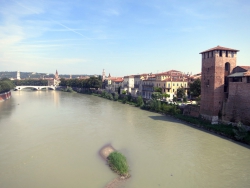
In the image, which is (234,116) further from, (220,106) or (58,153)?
(58,153)

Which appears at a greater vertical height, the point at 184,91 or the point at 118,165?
the point at 184,91

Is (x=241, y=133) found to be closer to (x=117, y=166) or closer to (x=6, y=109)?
(x=117, y=166)

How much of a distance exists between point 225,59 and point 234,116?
3438 mm

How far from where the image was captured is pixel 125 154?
9.41 m

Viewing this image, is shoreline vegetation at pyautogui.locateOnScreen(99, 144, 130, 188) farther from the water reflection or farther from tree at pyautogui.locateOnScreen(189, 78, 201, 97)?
the water reflection

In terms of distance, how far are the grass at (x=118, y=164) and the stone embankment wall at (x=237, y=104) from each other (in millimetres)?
7105

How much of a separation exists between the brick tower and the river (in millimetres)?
1752

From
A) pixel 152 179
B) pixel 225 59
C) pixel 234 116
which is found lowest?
pixel 152 179

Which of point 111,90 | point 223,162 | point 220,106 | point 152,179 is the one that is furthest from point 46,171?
point 111,90

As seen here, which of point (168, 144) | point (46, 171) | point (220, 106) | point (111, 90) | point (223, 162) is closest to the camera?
point (46, 171)

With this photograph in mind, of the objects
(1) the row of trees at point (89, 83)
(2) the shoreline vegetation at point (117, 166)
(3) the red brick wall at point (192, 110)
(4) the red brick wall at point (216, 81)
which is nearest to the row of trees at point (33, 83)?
(1) the row of trees at point (89, 83)

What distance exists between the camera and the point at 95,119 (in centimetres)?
1683

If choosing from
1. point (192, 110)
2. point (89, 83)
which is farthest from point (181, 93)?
point (89, 83)

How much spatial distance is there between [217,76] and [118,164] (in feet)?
28.3
